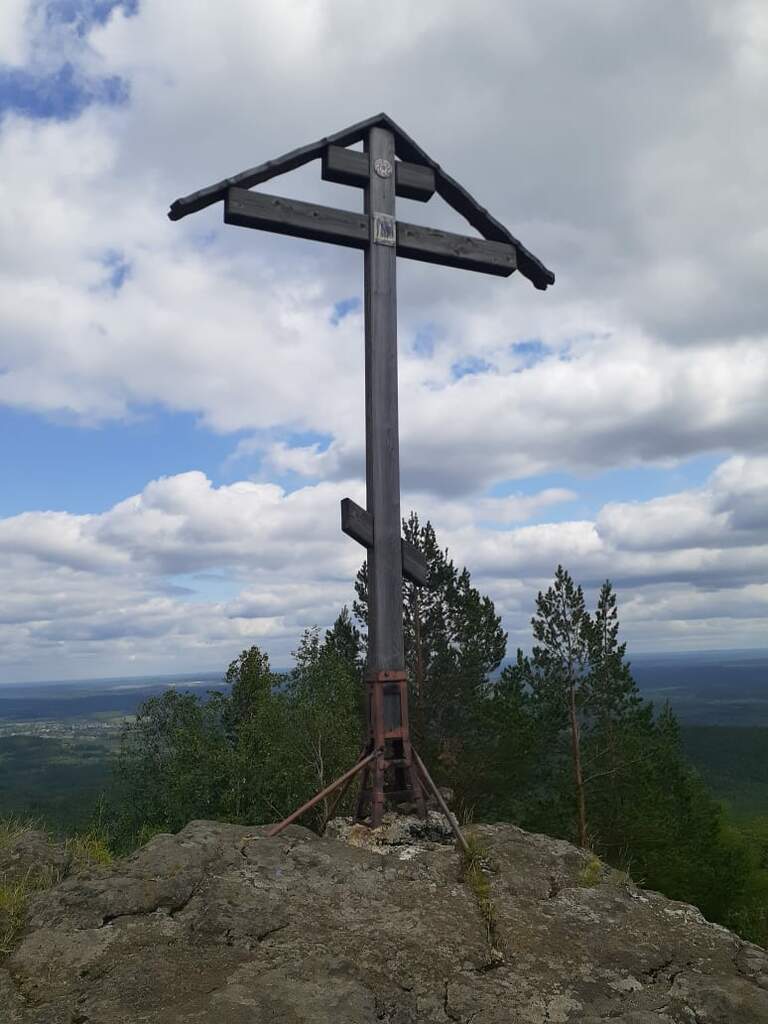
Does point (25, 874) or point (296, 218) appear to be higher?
point (296, 218)

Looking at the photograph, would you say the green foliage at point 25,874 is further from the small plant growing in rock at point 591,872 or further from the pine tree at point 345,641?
the pine tree at point 345,641

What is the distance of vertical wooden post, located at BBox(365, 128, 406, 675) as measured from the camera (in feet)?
20.1

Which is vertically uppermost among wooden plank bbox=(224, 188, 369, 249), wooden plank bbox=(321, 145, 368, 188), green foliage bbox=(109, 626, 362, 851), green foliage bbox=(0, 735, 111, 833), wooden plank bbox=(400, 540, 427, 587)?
wooden plank bbox=(321, 145, 368, 188)

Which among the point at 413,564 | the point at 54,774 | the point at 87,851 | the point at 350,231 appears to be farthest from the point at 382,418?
the point at 54,774

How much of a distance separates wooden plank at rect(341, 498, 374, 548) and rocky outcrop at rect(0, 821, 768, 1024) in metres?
2.38

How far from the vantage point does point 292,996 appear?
333cm

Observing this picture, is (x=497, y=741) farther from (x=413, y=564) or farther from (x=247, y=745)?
(x=413, y=564)

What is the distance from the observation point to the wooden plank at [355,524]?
20.0ft

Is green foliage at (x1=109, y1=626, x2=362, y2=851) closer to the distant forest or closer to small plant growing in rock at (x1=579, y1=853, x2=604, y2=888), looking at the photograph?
the distant forest

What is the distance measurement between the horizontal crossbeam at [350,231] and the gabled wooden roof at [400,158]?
0.12 metres

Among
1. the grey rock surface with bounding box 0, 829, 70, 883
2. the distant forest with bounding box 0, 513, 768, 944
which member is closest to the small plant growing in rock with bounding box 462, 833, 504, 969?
the grey rock surface with bounding box 0, 829, 70, 883

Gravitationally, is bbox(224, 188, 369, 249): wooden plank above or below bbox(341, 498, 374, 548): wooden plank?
above

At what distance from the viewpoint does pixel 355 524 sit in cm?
611

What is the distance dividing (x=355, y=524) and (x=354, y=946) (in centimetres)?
316
